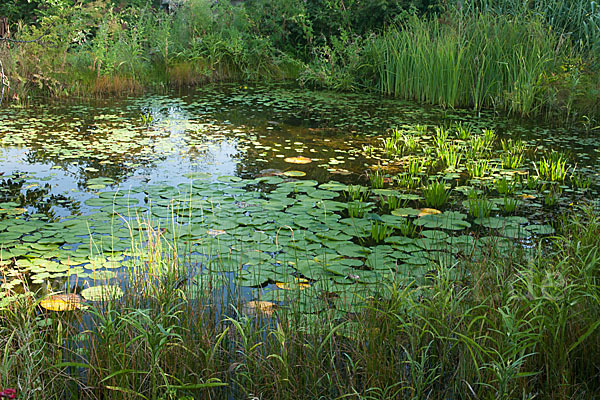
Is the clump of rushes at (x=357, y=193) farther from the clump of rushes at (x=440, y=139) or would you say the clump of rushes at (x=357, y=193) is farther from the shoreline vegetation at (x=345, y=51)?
the shoreline vegetation at (x=345, y=51)

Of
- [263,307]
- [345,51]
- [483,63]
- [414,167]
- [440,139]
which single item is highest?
[345,51]

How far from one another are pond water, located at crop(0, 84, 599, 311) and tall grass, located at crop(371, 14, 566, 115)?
1.46 ft

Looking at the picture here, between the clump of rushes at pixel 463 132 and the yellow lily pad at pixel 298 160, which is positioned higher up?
the clump of rushes at pixel 463 132

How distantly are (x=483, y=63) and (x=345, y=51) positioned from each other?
9.95 feet

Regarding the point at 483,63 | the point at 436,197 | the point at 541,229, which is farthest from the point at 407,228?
the point at 483,63

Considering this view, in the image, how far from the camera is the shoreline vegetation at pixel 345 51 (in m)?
7.34

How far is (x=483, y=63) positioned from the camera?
7383mm

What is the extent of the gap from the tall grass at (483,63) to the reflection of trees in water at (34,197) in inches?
212

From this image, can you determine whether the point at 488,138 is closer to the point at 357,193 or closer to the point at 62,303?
the point at 357,193

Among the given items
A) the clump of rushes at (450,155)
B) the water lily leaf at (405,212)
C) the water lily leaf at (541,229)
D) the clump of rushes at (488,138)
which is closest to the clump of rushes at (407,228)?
the water lily leaf at (405,212)

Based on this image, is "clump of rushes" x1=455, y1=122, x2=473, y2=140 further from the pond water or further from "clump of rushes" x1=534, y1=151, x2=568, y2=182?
"clump of rushes" x1=534, y1=151, x2=568, y2=182

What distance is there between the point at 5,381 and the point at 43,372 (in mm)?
219

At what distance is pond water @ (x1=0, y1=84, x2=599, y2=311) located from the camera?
117 inches

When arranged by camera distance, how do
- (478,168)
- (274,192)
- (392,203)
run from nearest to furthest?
1. (392,203)
2. (274,192)
3. (478,168)
